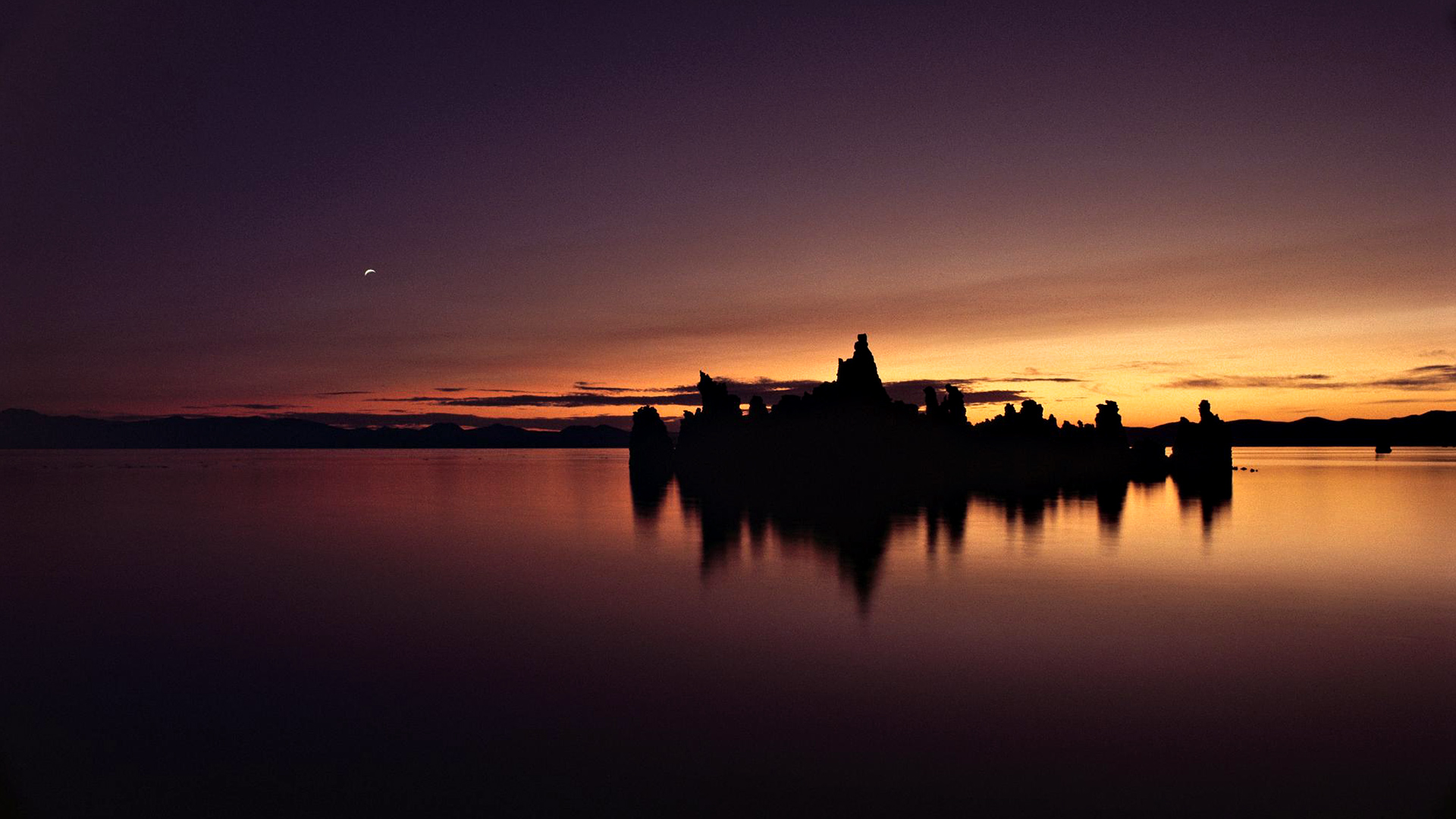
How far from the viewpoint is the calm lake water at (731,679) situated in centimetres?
1416

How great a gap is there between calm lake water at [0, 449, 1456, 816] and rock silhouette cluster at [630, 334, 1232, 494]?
68.2 meters

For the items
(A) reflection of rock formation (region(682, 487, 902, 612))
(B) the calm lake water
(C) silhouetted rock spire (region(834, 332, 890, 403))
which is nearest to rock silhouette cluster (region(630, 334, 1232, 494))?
(C) silhouetted rock spire (region(834, 332, 890, 403))

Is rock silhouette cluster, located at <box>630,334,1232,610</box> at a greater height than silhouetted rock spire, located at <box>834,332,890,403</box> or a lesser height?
lesser

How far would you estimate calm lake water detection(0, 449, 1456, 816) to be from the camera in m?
14.2

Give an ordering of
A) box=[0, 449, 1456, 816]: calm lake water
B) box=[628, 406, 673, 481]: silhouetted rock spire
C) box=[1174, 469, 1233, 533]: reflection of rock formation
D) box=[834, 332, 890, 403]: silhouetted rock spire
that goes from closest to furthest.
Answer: box=[0, 449, 1456, 816]: calm lake water → box=[1174, 469, 1233, 533]: reflection of rock formation → box=[834, 332, 890, 403]: silhouetted rock spire → box=[628, 406, 673, 481]: silhouetted rock spire

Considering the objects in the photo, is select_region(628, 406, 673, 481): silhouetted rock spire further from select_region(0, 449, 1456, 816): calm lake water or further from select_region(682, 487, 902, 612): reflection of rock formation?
select_region(0, 449, 1456, 816): calm lake water

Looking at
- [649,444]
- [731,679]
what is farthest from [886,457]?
[731,679]

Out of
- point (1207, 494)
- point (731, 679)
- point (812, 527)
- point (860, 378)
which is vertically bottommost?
point (1207, 494)

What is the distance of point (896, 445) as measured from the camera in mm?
119438

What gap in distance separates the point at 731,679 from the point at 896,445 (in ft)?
331

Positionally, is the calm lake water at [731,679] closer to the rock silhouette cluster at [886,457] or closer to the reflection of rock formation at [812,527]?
the reflection of rock formation at [812,527]

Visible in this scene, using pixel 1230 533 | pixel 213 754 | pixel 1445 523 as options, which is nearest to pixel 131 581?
pixel 213 754

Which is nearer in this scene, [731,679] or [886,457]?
[731,679]

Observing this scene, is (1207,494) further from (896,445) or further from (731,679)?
(731,679)
